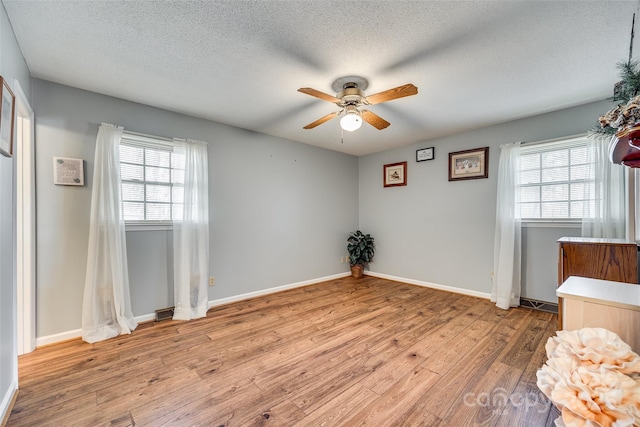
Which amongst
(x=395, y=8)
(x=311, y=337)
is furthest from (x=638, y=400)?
(x=311, y=337)

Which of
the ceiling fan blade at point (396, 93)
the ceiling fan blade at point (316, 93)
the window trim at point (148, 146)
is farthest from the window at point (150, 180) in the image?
the ceiling fan blade at point (396, 93)

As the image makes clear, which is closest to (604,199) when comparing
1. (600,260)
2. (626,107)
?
(600,260)

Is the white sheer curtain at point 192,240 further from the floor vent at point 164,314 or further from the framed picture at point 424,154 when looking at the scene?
the framed picture at point 424,154

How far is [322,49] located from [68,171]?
259cm

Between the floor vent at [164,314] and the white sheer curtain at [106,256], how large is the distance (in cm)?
29

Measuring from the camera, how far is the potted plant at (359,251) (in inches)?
193

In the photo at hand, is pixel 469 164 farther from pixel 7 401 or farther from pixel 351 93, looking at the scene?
pixel 7 401

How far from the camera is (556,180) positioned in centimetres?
313

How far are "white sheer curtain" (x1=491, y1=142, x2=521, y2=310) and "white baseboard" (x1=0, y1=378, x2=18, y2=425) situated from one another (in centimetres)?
446

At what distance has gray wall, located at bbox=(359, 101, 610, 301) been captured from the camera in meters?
3.14

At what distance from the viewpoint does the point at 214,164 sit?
11.1 ft

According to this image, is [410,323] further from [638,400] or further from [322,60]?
[322,60]

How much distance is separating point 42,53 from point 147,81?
67 cm

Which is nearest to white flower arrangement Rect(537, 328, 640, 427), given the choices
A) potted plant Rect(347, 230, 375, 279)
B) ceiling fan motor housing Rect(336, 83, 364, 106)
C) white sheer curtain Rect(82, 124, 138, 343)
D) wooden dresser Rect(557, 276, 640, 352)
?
wooden dresser Rect(557, 276, 640, 352)
